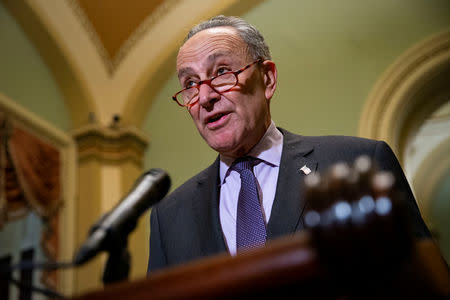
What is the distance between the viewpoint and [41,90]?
5445mm

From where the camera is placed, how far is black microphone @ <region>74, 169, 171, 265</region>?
91 cm

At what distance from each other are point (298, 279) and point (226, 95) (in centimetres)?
118

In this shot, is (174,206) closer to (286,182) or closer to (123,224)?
(286,182)

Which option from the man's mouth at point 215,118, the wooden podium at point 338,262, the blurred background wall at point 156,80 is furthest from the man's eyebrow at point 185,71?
the blurred background wall at point 156,80

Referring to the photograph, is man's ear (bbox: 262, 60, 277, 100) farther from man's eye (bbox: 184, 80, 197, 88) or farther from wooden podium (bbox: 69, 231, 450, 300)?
wooden podium (bbox: 69, 231, 450, 300)

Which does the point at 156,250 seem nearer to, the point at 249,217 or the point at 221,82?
the point at 249,217

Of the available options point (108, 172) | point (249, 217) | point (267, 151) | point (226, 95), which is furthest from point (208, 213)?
point (108, 172)

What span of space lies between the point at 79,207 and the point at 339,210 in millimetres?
5127

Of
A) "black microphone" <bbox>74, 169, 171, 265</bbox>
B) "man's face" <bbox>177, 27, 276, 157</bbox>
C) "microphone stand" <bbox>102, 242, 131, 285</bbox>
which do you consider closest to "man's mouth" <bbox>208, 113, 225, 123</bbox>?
"man's face" <bbox>177, 27, 276, 157</bbox>

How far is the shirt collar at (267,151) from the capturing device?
5.83 ft

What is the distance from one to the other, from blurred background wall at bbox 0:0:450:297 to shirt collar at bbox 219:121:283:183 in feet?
11.0

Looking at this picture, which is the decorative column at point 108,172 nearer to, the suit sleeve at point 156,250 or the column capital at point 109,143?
the column capital at point 109,143

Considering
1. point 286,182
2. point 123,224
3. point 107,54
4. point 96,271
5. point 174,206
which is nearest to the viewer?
point 123,224

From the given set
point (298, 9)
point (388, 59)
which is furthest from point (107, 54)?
point (388, 59)
